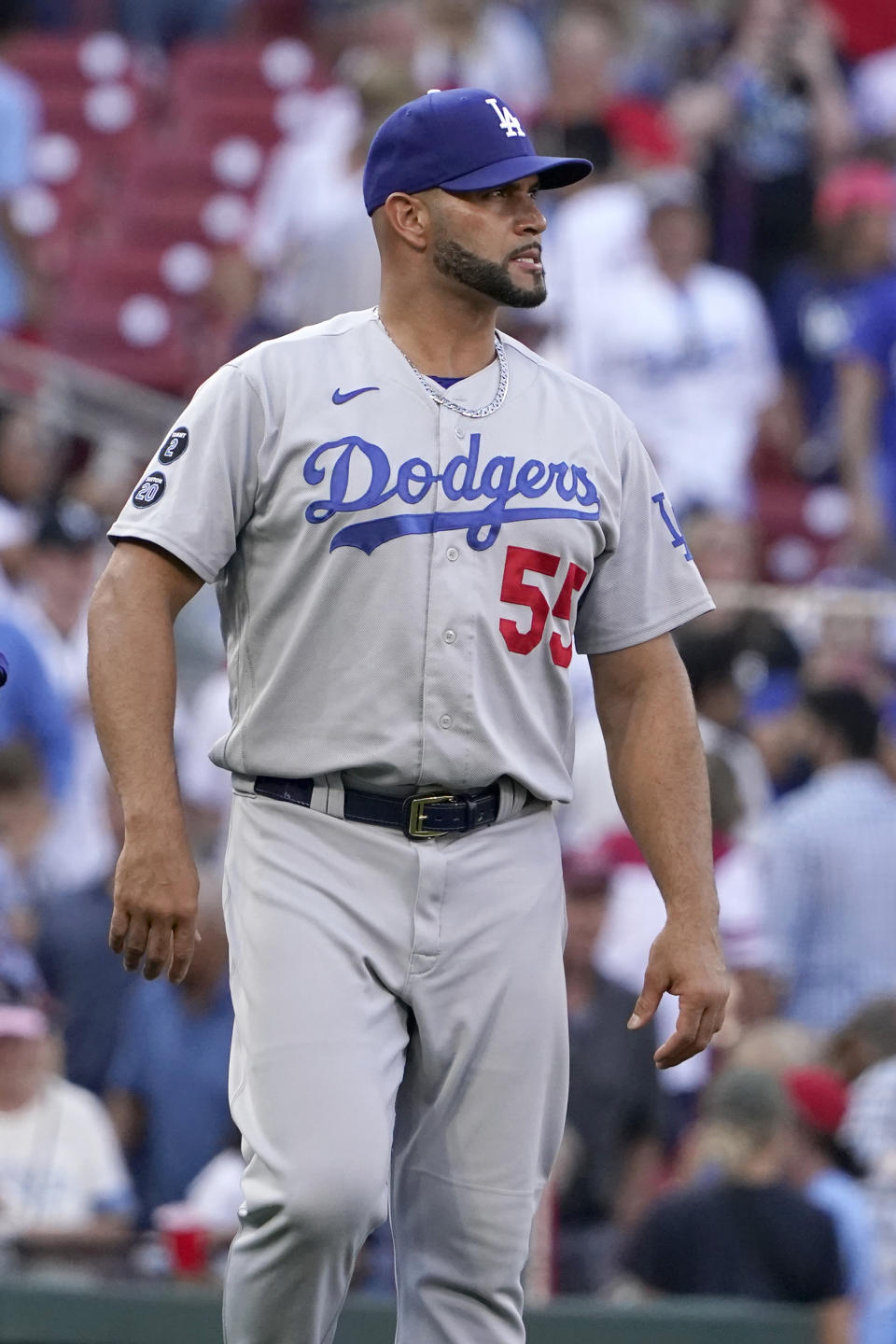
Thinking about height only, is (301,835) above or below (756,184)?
below

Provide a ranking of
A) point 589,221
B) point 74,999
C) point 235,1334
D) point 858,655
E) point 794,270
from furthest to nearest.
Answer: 1. point 794,270
2. point 589,221
3. point 858,655
4. point 74,999
5. point 235,1334

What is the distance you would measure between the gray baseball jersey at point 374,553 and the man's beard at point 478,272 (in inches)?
5.7

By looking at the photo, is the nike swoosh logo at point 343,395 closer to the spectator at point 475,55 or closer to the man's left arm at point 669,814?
the man's left arm at point 669,814

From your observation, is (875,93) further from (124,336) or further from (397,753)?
(397,753)

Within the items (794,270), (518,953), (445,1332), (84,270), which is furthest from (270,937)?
(84,270)

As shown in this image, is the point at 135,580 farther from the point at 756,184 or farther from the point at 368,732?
the point at 756,184

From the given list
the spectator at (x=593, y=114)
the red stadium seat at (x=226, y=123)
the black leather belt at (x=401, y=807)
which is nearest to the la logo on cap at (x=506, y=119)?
the black leather belt at (x=401, y=807)

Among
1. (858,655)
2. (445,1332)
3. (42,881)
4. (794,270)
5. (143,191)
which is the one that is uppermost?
(143,191)

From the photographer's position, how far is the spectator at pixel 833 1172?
5934 mm

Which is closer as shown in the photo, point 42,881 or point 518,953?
point 518,953

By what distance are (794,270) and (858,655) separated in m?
3.47

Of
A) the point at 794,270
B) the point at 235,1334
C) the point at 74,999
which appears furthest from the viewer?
the point at 794,270

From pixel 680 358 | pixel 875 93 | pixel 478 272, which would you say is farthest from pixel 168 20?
pixel 478 272

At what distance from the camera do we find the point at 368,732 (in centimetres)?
354
